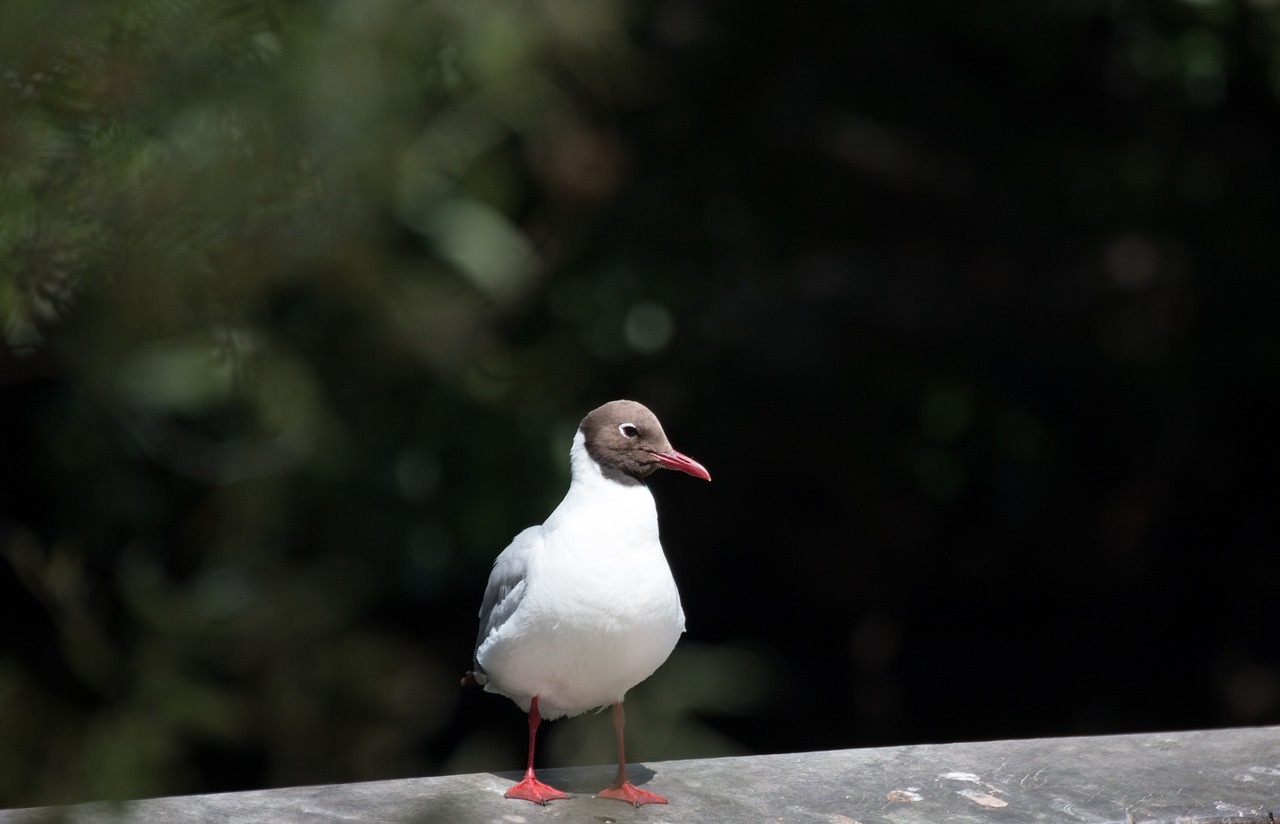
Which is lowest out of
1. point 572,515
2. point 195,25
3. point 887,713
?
point 887,713

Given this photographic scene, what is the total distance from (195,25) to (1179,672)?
18.9 ft

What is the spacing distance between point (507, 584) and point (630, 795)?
42 cm

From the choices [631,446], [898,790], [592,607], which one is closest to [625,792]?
[592,607]

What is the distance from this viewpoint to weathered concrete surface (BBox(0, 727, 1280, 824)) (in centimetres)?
228

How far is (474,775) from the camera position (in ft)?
8.37

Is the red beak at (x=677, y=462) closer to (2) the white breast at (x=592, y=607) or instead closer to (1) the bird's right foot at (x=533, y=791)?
(2) the white breast at (x=592, y=607)

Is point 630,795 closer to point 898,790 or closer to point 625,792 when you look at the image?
point 625,792

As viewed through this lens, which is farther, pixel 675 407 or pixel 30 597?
pixel 675 407

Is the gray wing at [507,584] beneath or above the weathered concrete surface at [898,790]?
above

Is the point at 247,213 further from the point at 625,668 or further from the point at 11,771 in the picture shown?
the point at 625,668

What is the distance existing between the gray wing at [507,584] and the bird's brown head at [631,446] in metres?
0.18

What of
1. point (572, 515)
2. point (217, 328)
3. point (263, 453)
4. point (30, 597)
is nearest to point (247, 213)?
point (217, 328)

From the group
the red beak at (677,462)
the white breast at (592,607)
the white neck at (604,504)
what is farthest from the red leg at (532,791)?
the red beak at (677,462)

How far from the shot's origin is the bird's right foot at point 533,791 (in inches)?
93.6
